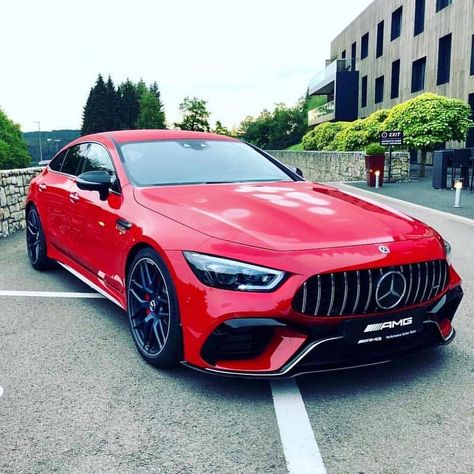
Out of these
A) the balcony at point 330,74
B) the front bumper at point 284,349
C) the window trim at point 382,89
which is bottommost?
the front bumper at point 284,349

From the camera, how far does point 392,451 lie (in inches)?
103

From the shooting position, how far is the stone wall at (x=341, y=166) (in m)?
21.6

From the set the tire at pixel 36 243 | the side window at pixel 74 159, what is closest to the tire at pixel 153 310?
the side window at pixel 74 159

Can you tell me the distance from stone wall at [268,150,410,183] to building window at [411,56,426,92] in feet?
23.9

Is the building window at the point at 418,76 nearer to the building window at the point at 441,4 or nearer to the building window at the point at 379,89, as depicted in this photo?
the building window at the point at 441,4

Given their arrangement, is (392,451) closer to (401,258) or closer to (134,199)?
(401,258)

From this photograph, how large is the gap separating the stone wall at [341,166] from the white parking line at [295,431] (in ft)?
63.1

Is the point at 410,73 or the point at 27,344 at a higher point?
the point at 410,73

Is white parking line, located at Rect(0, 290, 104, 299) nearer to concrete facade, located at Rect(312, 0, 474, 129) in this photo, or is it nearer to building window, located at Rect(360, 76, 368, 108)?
concrete facade, located at Rect(312, 0, 474, 129)

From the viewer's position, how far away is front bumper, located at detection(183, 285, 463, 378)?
2.96 meters

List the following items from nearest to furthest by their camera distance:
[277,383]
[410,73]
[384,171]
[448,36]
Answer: [277,383], [384,171], [448,36], [410,73]

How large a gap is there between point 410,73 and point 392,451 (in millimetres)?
33652

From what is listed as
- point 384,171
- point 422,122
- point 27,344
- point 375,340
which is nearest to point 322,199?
point 375,340

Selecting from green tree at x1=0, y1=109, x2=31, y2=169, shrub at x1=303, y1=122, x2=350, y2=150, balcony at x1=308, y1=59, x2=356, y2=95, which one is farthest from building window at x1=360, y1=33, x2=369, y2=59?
green tree at x1=0, y1=109, x2=31, y2=169
